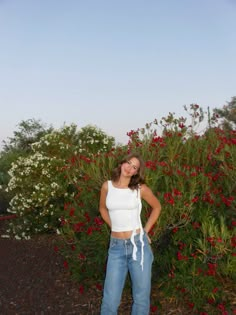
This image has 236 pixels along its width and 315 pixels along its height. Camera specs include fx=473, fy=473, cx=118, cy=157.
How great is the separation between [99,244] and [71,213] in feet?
2.50

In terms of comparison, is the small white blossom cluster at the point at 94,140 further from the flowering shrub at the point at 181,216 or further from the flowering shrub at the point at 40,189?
the flowering shrub at the point at 181,216

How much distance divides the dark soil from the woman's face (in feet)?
8.00

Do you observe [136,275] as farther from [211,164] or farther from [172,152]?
[211,164]

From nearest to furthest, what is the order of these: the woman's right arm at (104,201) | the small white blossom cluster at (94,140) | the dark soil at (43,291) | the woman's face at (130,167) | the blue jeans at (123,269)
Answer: the blue jeans at (123,269) < the woman's face at (130,167) < the woman's right arm at (104,201) < the dark soil at (43,291) < the small white blossom cluster at (94,140)

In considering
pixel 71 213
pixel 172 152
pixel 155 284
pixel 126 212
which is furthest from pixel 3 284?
pixel 126 212

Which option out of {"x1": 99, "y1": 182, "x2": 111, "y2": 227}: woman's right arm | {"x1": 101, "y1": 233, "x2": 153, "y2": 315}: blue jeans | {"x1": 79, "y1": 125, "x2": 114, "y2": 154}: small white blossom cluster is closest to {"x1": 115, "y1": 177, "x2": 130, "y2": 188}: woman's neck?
{"x1": 99, "y1": 182, "x2": 111, "y2": 227}: woman's right arm

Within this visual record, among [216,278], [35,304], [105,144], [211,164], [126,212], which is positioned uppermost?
[105,144]

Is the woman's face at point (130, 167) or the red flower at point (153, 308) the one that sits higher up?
the woman's face at point (130, 167)

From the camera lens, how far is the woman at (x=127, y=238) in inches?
185

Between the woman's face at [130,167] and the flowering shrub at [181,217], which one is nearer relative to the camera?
the woman's face at [130,167]

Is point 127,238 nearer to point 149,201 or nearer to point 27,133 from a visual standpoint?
point 149,201

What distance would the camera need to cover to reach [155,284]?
6.84 meters

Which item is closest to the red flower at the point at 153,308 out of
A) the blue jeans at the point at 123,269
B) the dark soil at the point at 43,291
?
the dark soil at the point at 43,291

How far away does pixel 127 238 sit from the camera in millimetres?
4699
